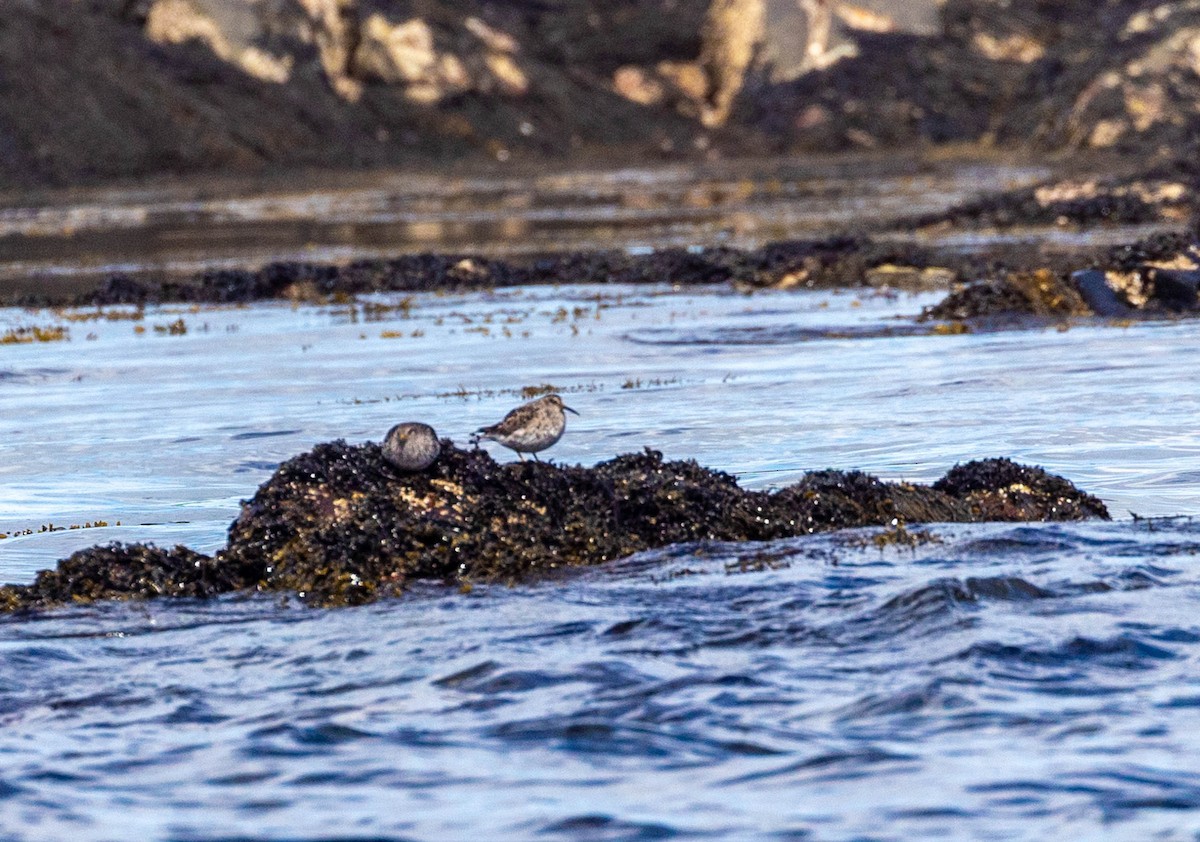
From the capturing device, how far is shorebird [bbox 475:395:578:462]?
9867 millimetres

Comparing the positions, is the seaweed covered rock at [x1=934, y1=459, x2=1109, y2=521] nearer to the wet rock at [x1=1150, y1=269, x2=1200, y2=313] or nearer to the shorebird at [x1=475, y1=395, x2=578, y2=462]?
the shorebird at [x1=475, y1=395, x2=578, y2=462]

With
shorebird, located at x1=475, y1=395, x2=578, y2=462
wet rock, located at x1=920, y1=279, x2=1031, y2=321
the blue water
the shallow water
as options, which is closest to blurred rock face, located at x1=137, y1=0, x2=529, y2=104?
the shallow water

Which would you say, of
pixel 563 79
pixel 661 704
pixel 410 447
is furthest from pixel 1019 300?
pixel 563 79

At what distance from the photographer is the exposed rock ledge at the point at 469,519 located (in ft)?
30.2

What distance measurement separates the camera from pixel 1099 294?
22062 millimetres

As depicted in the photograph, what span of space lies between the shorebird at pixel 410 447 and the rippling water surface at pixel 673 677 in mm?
784

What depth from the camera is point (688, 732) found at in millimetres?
6938

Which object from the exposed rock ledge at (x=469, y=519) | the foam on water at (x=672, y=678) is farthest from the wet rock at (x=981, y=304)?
the exposed rock ledge at (x=469, y=519)

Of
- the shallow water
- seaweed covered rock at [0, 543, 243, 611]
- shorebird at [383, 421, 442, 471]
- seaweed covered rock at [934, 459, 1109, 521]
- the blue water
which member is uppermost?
the shallow water

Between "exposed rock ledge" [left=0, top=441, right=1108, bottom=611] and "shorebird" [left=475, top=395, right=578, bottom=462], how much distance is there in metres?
0.18

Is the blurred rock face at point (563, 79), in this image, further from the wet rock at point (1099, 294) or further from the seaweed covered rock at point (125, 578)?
the seaweed covered rock at point (125, 578)

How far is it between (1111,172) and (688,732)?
176 ft

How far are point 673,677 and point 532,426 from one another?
2579 mm

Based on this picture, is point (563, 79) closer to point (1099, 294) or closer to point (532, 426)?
point (1099, 294)
